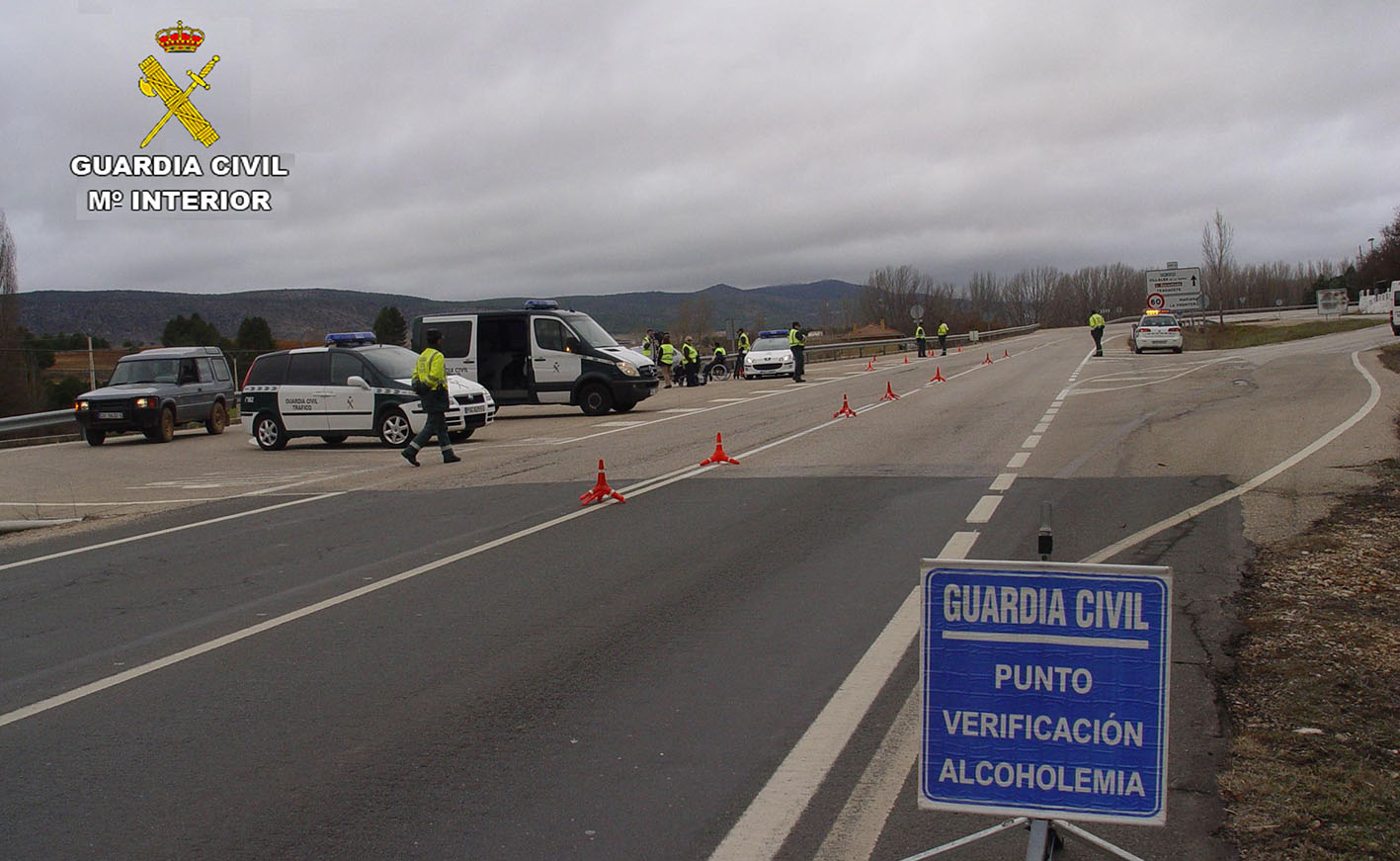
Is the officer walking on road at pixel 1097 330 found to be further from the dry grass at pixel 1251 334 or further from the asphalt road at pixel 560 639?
the asphalt road at pixel 560 639

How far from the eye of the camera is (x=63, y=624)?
25.8 ft

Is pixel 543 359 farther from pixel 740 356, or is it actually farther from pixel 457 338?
pixel 740 356

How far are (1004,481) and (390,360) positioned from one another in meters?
12.2

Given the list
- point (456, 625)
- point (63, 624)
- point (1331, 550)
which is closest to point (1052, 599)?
point (456, 625)

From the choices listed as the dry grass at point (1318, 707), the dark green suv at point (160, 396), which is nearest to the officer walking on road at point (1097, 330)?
the dark green suv at point (160, 396)

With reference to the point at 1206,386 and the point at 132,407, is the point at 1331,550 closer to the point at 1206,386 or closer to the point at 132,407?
the point at 1206,386

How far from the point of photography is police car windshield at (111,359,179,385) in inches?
1001

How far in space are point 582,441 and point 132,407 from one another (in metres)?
10.9

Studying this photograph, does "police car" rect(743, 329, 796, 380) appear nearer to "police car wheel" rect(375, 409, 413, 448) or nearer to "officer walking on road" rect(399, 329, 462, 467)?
"police car wheel" rect(375, 409, 413, 448)

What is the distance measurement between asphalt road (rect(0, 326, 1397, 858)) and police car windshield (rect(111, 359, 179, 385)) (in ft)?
30.1

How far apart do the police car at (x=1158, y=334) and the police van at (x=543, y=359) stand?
88.0 feet

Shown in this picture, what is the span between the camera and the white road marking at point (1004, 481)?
1211 centimetres

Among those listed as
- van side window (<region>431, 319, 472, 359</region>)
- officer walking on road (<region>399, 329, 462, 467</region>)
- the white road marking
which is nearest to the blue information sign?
→ the white road marking

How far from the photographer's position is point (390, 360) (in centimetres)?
2086
